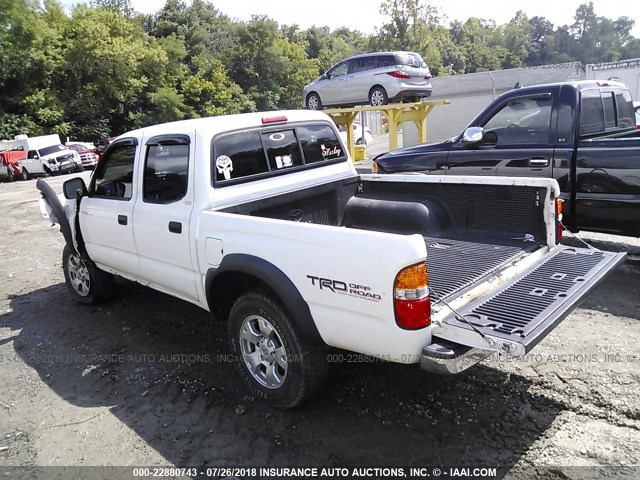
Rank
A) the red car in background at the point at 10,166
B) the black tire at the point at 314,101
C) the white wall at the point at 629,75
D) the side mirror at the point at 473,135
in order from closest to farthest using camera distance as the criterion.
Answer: the side mirror at the point at 473,135
the black tire at the point at 314,101
the red car in background at the point at 10,166
the white wall at the point at 629,75

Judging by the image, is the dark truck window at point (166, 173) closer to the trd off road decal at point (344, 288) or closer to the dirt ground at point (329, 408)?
the dirt ground at point (329, 408)

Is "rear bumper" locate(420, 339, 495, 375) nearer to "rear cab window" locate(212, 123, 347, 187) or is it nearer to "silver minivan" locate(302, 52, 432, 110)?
"rear cab window" locate(212, 123, 347, 187)

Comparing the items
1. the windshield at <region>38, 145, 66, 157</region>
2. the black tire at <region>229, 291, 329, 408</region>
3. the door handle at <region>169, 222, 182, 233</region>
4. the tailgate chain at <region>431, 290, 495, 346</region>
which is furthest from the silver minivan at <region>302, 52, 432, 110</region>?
the windshield at <region>38, 145, 66, 157</region>

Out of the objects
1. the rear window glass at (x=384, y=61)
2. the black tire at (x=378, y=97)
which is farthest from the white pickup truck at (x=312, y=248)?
the rear window glass at (x=384, y=61)

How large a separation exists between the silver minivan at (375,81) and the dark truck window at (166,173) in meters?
9.19

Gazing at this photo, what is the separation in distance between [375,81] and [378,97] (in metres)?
0.39

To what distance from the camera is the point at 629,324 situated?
4301mm

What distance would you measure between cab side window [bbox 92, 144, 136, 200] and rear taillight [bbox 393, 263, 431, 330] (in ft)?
9.13

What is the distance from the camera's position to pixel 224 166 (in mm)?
3799

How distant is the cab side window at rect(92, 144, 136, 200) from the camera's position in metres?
4.41

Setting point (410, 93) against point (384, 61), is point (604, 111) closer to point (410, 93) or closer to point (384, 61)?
point (410, 93)

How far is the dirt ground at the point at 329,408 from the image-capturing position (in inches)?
114

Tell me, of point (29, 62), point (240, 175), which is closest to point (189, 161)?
point (240, 175)

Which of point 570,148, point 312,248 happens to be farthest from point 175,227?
point 570,148
